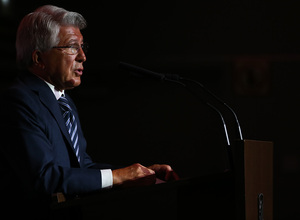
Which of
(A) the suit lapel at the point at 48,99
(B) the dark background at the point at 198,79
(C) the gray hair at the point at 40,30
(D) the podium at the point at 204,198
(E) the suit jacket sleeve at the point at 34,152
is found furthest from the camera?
(B) the dark background at the point at 198,79

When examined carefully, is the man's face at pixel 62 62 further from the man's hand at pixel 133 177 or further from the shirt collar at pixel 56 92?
the man's hand at pixel 133 177

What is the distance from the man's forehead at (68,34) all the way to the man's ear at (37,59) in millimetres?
121

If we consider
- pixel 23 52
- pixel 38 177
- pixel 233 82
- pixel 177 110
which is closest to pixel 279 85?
pixel 233 82

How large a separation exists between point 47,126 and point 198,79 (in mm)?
2059

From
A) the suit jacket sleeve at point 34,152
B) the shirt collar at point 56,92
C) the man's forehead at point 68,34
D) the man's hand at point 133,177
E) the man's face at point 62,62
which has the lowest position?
the man's hand at point 133,177

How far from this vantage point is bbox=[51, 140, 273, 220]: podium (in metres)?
1.01

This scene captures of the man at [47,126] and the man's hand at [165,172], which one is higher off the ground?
the man at [47,126]

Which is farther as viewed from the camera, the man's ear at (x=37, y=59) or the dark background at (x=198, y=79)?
the dark background at (x=198, y=79)

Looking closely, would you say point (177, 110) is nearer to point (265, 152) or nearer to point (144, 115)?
point (144, 115)

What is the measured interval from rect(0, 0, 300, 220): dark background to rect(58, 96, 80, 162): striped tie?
143cm

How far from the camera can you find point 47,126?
138 cm

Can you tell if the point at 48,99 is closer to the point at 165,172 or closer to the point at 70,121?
the point at 70,121

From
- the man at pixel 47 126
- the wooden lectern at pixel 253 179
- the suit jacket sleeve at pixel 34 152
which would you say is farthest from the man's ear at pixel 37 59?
the wooden lectern at pixel 253 179

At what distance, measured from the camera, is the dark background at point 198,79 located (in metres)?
3.08
